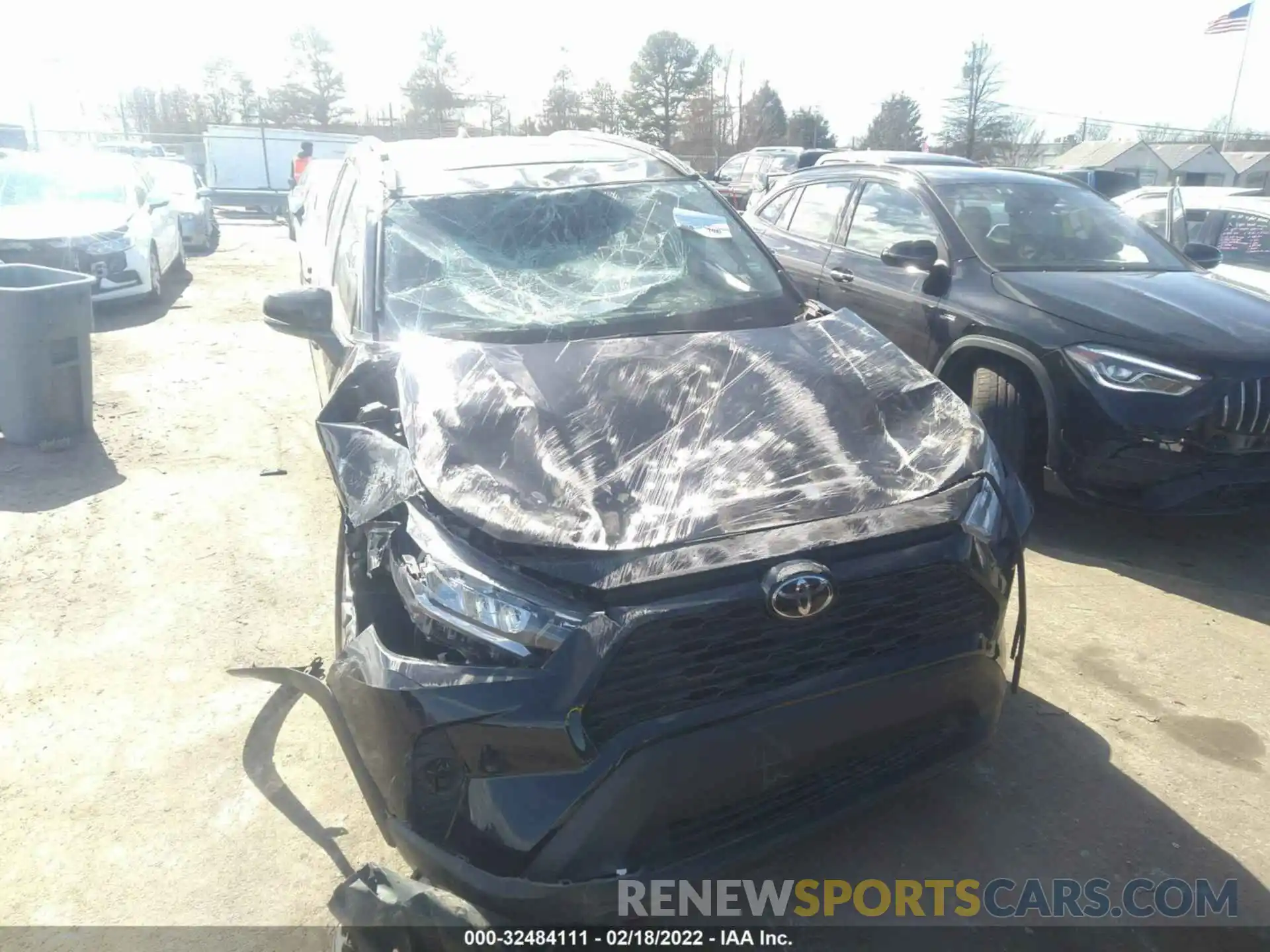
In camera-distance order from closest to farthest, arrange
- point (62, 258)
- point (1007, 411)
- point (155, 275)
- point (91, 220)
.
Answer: point (1007, 411) < point (62, 258) < point (91, 220) < point (155, 275)

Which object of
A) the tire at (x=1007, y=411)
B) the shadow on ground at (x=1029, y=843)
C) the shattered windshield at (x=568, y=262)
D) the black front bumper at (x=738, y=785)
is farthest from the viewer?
the tire at (x=1007, y=411)

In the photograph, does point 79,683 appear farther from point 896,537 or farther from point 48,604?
point 896,537

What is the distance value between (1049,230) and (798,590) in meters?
4.41

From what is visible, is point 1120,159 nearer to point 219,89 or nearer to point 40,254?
point 219,89

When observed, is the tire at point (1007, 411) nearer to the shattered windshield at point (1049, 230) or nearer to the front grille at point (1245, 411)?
the shattered windshield at point (1049, 230)

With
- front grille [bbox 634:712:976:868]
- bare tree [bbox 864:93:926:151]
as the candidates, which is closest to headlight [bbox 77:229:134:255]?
front grille [bbox 634:712:976:868]

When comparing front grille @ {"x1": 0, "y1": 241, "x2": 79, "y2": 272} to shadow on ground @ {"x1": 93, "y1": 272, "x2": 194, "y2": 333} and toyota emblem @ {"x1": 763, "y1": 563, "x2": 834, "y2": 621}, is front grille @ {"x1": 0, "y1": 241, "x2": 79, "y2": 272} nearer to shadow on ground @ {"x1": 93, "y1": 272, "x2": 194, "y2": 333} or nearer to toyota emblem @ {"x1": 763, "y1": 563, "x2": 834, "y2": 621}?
shadow on ground @ {"x1": 93, "y1": 272, "x2": 194, "y2": 333}

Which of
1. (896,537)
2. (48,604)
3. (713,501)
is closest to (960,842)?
(896,537)

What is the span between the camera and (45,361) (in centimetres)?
598

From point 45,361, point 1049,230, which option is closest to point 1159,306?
point 1049,230

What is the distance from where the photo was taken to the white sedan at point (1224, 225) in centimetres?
724

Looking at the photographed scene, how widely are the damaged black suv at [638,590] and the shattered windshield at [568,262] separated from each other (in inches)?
3.9

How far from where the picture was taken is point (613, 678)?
78.2 inches

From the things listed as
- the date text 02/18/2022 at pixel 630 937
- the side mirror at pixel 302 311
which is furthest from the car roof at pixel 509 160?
the date text 02/18/2022 at pixel 630 937
